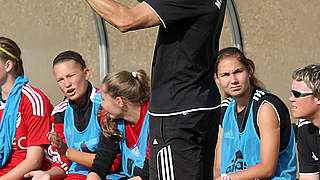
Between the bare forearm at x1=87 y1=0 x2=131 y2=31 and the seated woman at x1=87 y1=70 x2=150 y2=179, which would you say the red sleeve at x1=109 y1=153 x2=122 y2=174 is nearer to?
the seated woman at x1=87 y1=70 x2=150 y2=179

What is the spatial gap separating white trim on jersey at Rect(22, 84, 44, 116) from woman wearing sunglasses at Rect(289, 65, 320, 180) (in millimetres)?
1974

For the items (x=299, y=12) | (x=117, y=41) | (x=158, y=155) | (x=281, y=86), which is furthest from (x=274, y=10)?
(x=158, y=155)

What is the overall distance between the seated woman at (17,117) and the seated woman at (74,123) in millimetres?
135

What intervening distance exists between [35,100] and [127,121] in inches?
34.6

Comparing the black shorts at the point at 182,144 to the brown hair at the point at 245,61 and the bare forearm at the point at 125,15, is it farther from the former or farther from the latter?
the brown hair at the point at 245,61

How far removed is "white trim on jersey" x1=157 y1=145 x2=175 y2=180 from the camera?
287 cm

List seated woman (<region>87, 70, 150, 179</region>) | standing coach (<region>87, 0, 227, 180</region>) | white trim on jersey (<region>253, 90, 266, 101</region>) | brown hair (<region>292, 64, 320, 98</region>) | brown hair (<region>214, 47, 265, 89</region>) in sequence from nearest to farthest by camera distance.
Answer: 1. standing coach (<region>87, 0, 227, 180</region>)
2. brown hair (<region>292, 64, 320, 98</region>)
3. white trim on jersey (<region>253, 90, 266, 101</region>)
4. brown hair (<region>214, 47, 265, 89</region>)
5. seated woman (<region>87, 70, 150, 179</region>)

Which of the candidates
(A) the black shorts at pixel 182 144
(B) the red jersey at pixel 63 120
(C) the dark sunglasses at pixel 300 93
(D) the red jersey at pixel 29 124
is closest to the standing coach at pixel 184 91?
(A) the black shorts at pixel 182 144

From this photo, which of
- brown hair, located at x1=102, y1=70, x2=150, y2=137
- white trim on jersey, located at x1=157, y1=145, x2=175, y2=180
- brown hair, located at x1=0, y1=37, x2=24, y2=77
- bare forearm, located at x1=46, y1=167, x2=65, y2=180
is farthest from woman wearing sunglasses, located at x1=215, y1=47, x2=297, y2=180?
brown hair, located at x1=0, y1=37, x2=24, y2=77

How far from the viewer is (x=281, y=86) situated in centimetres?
576

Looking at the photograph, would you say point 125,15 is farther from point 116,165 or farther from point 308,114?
point 116,165

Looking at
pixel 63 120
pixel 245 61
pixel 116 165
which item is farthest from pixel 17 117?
pixel 245 61

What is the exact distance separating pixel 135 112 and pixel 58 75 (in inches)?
35.4

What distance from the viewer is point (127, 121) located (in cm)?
432
